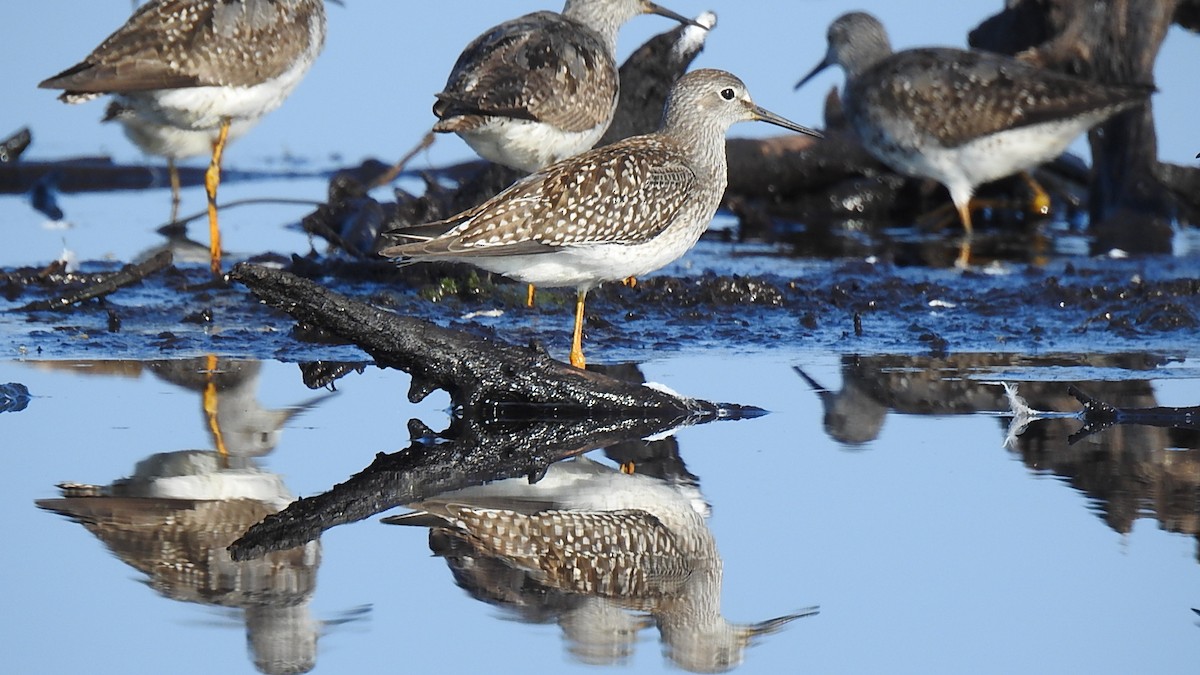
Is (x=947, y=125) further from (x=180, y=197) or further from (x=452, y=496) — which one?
(x=452, y=496)

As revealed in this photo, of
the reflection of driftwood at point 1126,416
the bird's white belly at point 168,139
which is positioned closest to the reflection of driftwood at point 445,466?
the reflection of driftwood at point 1126,416

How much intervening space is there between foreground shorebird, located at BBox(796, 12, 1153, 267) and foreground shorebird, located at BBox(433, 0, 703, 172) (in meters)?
3.11

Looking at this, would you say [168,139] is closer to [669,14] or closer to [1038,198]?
[669,14]

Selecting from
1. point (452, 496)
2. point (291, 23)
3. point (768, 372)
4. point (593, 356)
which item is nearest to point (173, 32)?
point (291, 23)

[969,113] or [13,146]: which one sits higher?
[969,113]

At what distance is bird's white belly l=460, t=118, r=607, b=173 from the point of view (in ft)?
30.4

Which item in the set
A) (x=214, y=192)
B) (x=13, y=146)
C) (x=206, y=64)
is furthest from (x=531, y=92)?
(x=13, y=146)

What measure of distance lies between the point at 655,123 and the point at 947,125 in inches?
90.8

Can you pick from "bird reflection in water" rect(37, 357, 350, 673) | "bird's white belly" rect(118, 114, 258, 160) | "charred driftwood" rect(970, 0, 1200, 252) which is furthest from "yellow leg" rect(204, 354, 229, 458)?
"charred driftwood" rect(970, 0, 1200, 252)

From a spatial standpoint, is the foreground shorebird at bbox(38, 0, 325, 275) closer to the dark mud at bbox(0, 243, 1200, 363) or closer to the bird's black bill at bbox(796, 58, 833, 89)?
the dark mud at bbox(0, 243, 1200, 363)

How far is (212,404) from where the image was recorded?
7.05 m

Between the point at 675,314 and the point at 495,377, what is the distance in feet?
8.12

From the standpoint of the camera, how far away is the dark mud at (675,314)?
827 cm

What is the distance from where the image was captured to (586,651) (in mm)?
4457
